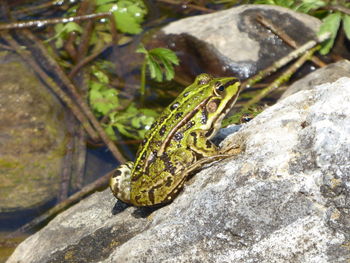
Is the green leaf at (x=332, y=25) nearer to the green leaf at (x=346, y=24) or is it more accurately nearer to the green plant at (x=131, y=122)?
the green leaf at (x=346, y=24)

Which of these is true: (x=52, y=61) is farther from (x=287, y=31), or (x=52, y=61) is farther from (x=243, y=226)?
(x=243, y=226)

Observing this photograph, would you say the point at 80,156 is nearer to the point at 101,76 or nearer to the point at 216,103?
the point at 101,76

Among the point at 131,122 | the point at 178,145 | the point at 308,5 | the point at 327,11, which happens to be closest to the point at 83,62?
the point at 131,122

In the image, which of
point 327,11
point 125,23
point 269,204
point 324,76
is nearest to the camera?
point 269,204

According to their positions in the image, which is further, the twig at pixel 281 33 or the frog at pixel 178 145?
the twig at pixel 281 33

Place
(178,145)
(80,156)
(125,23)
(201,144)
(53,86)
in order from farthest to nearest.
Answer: (125,23) → (53,86) → (80,156) → (178,145) → (201,144)

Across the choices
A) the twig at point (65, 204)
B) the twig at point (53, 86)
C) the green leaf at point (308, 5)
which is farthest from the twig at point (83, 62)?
the green leaf at point (308, 5)

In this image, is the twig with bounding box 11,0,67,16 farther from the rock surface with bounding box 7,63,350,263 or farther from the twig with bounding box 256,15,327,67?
the rock surface with bounding box 7,63,350,263

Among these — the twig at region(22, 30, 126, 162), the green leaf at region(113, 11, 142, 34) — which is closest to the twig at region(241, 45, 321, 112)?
the twig at region(22, 30, 126, 162)
